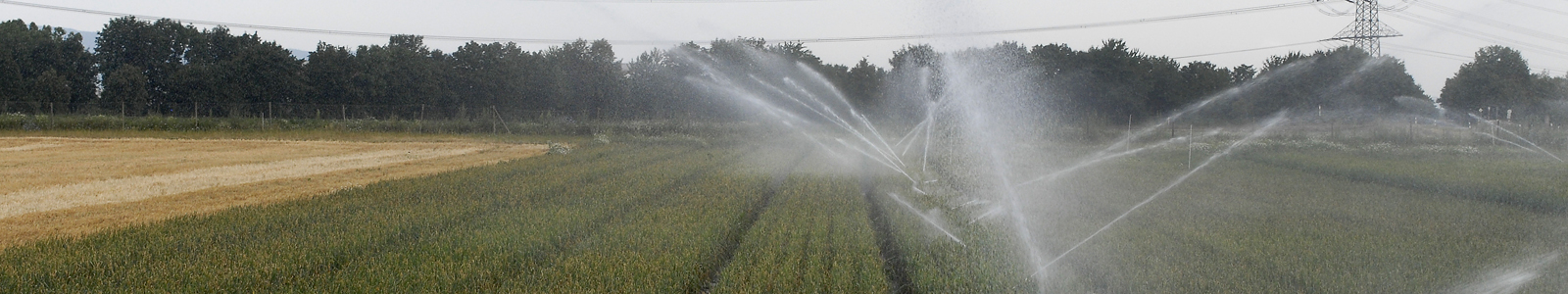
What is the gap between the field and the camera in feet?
22.8

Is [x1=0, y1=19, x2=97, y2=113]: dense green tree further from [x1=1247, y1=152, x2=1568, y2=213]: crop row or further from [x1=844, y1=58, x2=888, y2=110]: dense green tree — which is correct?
[x1=1247, y1=152, x2=1568, y2=213]: crop row

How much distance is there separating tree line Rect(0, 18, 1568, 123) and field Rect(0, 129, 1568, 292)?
Result: 2984cm

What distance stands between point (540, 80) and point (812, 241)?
59.5 m

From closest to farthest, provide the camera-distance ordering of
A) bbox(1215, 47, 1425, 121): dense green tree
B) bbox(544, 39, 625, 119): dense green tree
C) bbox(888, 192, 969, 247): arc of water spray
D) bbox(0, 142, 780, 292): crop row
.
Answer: bbox(0, 142, 780, 292): crop row → bbox(888, 192, 969, 247): arc of water spray → bbox(1215, 47, 1425, 121): dense green tree → bbox(544, 39, 625, 119): dense green tree

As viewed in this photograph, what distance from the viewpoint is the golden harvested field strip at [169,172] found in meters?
12.0

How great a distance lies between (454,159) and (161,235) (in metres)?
17.6

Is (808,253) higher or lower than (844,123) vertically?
lower

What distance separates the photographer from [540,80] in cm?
6562

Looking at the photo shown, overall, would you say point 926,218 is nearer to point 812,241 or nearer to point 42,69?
point 812,241

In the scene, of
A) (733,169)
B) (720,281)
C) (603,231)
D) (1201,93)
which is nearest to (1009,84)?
(733,169)

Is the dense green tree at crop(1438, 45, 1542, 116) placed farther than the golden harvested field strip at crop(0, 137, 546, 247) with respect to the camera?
Yes

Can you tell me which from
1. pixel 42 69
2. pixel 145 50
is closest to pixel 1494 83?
pixel 145 50

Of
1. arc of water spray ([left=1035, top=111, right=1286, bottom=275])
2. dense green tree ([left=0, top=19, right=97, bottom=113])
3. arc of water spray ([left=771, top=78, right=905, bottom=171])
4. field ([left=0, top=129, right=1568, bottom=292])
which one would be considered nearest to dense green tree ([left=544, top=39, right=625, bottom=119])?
arc of water spray ([left=771, top=78, right=905, bottom=171])

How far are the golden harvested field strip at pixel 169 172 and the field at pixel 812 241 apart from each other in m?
1.89
